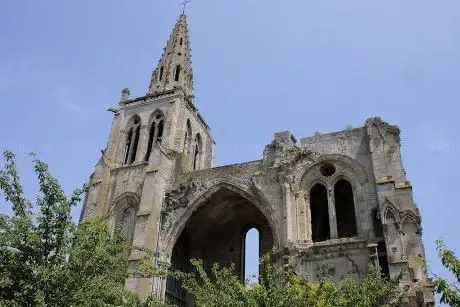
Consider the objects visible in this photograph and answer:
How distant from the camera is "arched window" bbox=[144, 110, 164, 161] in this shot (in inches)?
966

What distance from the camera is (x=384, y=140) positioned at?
60.4 feet

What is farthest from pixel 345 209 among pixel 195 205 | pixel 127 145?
pixel 127 145

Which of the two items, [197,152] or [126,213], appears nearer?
[126,213]

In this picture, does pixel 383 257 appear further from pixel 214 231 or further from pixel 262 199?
pixel 214 231

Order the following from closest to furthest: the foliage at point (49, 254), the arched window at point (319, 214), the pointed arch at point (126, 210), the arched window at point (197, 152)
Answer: the foliage at point (49, 254)
the arched window at point (319, 214)
the pointed arch at point (126, 210)
the arched window at point (197, 152)

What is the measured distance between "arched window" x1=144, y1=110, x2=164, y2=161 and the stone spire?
1.93 metres

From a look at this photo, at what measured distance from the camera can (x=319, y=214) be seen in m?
20.2

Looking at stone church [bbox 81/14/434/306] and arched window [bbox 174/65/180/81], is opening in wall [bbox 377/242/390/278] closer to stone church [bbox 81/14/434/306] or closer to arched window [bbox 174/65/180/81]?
stone church [bbox 81/14/434/306]

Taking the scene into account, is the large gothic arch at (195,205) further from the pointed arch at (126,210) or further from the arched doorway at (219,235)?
the pointed arch at (126,210)

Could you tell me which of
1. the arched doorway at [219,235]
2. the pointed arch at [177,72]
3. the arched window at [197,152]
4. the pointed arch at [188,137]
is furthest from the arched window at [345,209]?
the pointed arch at [177,72]

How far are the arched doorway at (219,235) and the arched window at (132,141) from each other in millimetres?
4968

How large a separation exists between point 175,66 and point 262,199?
508 inches

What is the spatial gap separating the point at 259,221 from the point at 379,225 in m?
6.78

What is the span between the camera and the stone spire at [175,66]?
28.0 m
